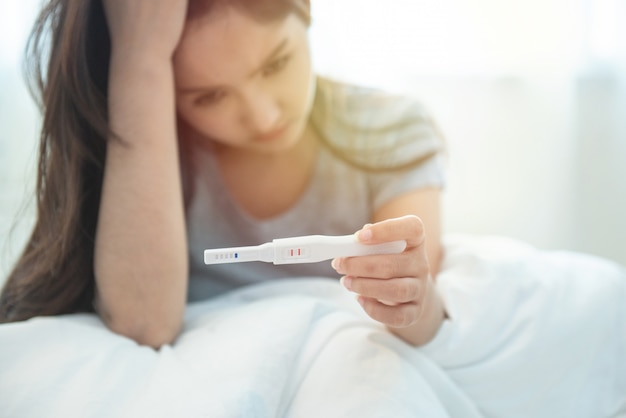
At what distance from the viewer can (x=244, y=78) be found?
24.1 inches

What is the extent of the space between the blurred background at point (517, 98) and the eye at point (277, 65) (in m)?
0.18

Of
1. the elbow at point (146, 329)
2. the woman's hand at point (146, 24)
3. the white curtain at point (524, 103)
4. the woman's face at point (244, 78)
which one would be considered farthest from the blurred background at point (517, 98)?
the elbow at point (146, 329)

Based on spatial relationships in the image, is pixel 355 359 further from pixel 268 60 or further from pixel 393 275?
pixel 268 60

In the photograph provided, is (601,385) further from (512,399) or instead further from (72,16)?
(72,16)

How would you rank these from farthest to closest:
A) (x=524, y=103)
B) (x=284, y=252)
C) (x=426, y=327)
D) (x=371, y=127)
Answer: (x=524, y=103) → (x=371, y=127) → (x=426, y=327) → (x=284, y=252)

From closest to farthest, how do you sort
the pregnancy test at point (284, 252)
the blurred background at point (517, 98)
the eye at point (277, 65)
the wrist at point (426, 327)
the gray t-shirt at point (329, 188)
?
the pregnancy test at point (284, 252)
the wrist at point (426, 327)
the eye at point (277, 65)
the gray t-shirt at point (329, 188)
the blurred background at point (517, 98)

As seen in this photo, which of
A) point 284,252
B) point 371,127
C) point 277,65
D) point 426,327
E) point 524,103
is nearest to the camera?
point 284,252

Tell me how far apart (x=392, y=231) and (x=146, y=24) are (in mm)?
353

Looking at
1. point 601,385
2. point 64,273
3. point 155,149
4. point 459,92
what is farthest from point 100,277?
point 459,92

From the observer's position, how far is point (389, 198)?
77 centimetres

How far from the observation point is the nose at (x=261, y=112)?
2.10 ft

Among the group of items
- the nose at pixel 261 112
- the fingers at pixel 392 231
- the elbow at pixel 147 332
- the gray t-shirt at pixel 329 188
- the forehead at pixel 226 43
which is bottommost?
the elbow at pixel 147 332

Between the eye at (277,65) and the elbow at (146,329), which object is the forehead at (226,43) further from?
the elbow at (146,329)

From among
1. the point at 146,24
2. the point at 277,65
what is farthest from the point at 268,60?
the point at 146,24
